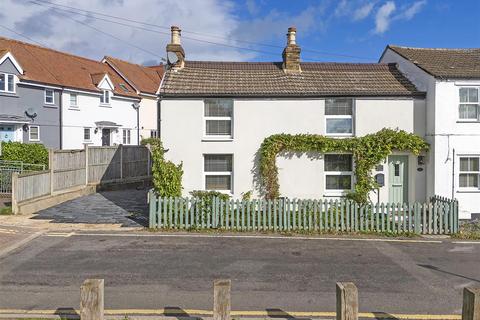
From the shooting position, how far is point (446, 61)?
57.8 ft

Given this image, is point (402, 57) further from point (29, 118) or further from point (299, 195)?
point (29, 118)

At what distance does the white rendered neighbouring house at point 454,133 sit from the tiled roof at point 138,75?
103ft

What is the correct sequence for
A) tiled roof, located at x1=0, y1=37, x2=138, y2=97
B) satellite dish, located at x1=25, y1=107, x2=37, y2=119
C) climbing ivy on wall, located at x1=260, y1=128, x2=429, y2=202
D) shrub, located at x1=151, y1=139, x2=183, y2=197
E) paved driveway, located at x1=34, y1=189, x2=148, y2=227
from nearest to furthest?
shrub, located at x1=151, y1=139, x2=183, y2=197, paved driveway, located at x1=34, y1=189, x2=148, y2=227, climbing ivy on wall, located at x1=260, y1=128, x2=429, y2=202, satellite dish, located at x1=25, y1=107, x2=37, y2=119, tiled roof, located at x1=0, y1=37, x2=138, y2=97

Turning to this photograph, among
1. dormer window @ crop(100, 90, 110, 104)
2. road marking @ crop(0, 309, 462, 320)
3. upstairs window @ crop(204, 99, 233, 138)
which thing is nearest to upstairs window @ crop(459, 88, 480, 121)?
upstairs window @ crop(204, 99, 233, 138)

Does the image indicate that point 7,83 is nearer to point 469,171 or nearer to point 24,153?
point 24,153

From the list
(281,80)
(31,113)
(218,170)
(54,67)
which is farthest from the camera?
(54,67)

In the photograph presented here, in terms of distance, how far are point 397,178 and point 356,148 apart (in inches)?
84.5

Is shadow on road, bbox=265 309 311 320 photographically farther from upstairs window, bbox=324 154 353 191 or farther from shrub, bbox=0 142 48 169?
shrub, bbox=0 142 48 169

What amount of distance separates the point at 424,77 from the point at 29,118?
83.8ft

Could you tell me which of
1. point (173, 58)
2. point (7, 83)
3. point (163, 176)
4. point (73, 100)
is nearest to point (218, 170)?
point (163, 176)

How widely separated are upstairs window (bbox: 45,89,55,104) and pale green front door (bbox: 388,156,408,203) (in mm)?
25189

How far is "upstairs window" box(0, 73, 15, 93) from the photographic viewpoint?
27.3m

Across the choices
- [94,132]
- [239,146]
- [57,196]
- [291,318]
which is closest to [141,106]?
[94,132]

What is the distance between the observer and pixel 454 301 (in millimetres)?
7445
